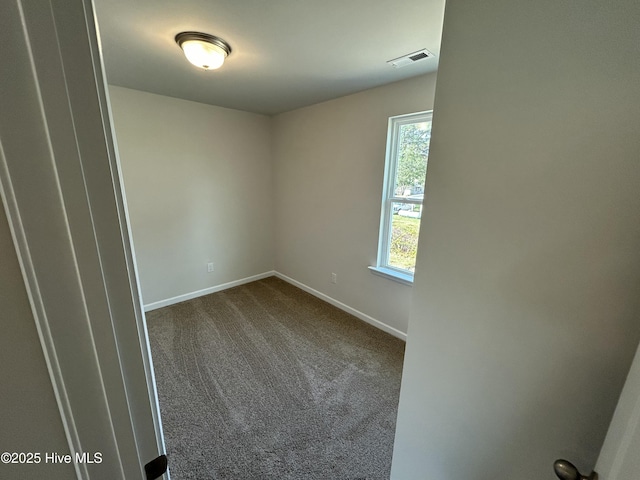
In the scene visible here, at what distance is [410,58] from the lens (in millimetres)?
1754

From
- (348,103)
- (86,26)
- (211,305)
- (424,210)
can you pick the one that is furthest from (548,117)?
(211,305)

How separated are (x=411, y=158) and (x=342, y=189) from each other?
812 mm

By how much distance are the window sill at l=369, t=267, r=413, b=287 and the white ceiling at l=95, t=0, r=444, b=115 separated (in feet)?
5.85

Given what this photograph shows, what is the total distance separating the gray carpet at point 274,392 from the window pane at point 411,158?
1537 mm

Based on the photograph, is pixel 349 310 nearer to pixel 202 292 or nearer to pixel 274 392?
pixel 274 392

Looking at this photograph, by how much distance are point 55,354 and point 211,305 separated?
2.94 metres

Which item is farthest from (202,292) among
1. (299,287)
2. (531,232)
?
(531,232)

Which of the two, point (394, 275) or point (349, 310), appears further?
point (349, 310)

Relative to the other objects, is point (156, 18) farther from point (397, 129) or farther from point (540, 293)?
point (540, 293)

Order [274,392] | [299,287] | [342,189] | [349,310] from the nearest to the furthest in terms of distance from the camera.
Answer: [274,392]
[342,189]
[349,310]
[299,287]

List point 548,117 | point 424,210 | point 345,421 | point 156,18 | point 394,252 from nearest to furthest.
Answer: point 548,117, point 424,210, point 156,18, point 345,421, point 394,252

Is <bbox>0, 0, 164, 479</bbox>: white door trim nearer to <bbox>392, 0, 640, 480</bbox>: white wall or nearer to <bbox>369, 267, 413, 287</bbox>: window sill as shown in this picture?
<bbox>392, 0, 640, 480</bbox>: white wall

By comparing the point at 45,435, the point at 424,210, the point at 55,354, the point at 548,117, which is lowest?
the point at 45,435

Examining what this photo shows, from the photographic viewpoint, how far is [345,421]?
167cm
